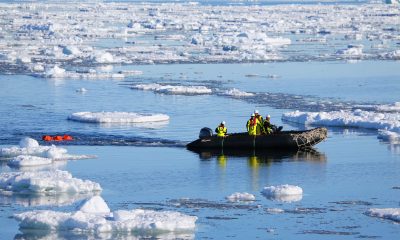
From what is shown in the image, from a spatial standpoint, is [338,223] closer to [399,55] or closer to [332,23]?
[399,55]

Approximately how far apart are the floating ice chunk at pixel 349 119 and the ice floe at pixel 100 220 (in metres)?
11.7

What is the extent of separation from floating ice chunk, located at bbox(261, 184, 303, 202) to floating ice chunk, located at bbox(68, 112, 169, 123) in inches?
391

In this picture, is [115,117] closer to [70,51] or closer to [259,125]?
[259,125]

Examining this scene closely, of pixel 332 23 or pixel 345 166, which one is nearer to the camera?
pixel 345 166

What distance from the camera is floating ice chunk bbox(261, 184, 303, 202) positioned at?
1822 cm

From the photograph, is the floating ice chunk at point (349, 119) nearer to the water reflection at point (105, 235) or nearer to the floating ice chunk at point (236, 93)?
the floating ice chunk at point (236, 93)

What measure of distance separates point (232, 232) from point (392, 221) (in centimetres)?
257

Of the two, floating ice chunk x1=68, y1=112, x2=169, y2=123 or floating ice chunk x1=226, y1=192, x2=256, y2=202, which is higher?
floating ice chunk x1=68, y1=112, x2=169, y2=123

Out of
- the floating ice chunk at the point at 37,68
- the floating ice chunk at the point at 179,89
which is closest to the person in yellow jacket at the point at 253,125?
the floating ice chunk at the point at 179,89

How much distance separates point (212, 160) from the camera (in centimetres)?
2272

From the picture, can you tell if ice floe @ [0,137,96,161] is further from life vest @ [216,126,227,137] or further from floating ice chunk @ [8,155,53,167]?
life vest @ [216,126,227,137]

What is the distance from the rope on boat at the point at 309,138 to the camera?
77.0 feet

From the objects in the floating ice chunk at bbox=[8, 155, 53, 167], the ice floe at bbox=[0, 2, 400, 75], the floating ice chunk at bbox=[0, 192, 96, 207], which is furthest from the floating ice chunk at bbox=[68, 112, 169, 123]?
the ice floe at bbox=[0, 2, 400, 75]

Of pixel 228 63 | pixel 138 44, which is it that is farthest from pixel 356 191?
pixel 138 44
